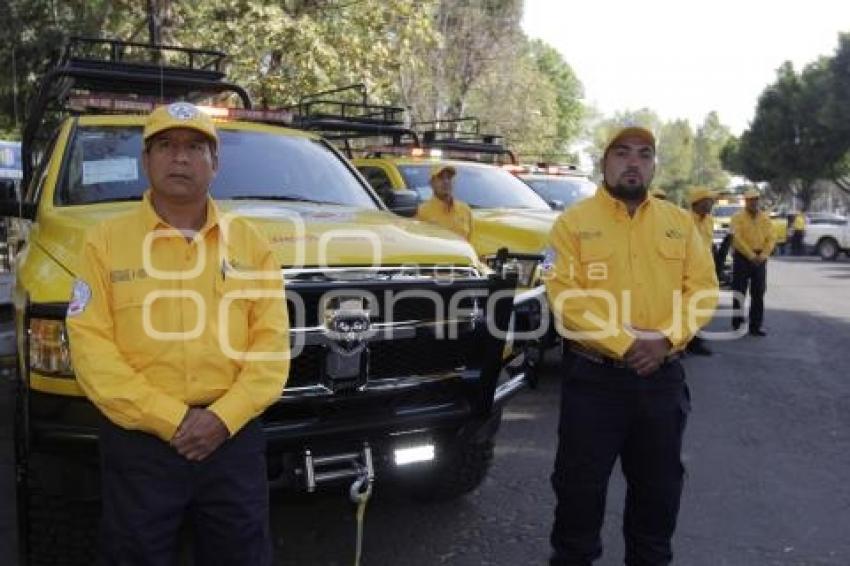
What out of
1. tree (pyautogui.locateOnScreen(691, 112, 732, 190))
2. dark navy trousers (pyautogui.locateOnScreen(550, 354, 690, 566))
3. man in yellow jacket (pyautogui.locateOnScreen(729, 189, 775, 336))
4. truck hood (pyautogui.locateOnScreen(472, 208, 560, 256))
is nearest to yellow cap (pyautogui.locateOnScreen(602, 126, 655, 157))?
dark navy trousers (pyautogui.locateOnScreen(550, 354, 690, 566))

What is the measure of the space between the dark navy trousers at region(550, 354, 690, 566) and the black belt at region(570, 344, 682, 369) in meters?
0.02

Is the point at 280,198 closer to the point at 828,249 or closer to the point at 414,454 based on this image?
the point at 414,454

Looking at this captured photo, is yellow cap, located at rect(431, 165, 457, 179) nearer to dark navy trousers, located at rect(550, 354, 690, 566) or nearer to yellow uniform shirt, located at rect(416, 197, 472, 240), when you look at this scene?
yellow uniform shirt, located at rect(416, 197, 472, 240)

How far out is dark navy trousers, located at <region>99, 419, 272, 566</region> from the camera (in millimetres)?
2527

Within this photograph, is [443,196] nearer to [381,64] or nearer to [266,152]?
[266,152]

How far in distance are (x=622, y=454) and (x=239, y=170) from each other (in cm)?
237

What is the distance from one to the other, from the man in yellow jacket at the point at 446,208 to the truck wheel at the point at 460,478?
3.09 m

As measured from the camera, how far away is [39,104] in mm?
5797

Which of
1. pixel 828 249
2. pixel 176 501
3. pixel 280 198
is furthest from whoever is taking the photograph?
pixel 828 249

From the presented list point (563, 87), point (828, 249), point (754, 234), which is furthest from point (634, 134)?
point (563, 87)

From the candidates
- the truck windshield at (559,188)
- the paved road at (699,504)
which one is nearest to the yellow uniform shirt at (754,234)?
the truck windshield at (559,188)

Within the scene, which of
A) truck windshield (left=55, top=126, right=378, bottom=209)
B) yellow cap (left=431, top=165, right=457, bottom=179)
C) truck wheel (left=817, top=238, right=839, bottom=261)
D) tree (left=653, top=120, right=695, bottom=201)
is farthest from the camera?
tree (left=653, top=120, right=695, bottom=201)

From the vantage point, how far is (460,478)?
14.8 feet

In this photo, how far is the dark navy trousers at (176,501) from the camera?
253 centimetres
